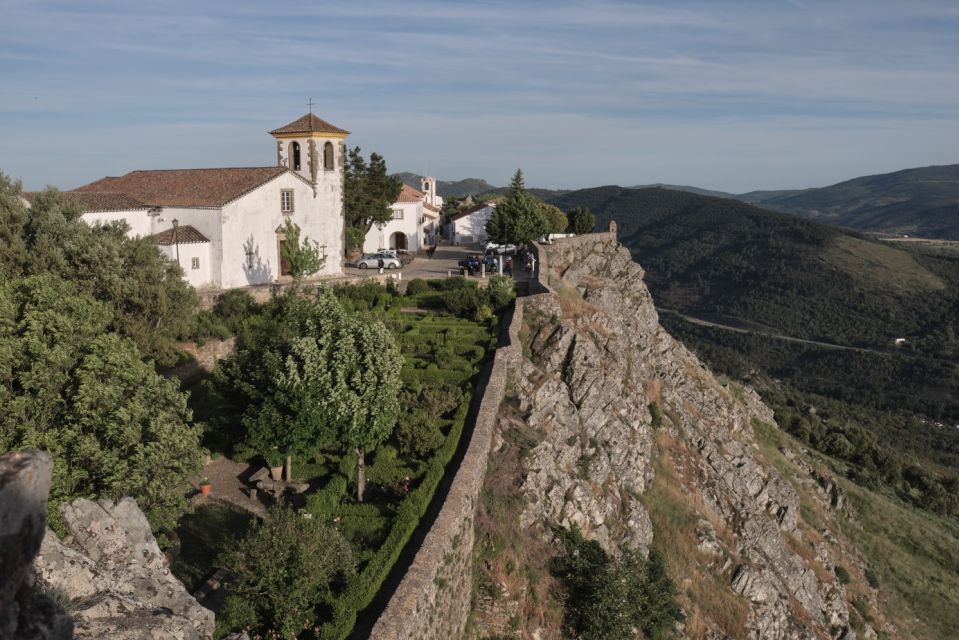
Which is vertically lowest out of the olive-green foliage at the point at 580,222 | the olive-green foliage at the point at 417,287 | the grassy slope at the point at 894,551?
the grassy slope at the point at 894,551

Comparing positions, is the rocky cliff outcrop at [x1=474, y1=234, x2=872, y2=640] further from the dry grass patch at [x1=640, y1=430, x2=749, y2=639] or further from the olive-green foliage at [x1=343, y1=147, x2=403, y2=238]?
the olive-green foliage at [x1=343, y1=147, x2=403, y2=238]

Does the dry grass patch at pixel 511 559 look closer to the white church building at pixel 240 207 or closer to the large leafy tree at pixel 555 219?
the white church building at pixel 240 207

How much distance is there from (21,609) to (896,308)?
5237 inches

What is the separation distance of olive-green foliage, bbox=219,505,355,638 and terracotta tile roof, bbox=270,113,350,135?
30.6 meters

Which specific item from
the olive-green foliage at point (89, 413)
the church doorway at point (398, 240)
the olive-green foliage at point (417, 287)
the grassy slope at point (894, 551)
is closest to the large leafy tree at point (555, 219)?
the church doorway at point (398, 240)

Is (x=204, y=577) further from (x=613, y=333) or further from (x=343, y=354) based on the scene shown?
(x=613, y=333)

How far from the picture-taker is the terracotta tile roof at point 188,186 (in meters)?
36.9

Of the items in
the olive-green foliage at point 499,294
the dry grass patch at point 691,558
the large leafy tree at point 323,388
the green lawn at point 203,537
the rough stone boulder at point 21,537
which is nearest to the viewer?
the rough stone boulder at point 21,537

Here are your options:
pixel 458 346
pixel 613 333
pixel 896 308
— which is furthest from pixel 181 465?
pixel 896 308

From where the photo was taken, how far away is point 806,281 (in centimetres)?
12962

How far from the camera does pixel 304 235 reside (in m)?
41.3

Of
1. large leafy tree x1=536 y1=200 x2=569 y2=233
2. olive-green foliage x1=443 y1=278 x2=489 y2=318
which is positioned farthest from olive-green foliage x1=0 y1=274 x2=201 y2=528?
large leafy tree x1=536 y1=200 x2=569 y2=233

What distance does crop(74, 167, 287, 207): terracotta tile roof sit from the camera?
36.9m

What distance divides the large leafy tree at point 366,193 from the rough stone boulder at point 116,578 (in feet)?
131
